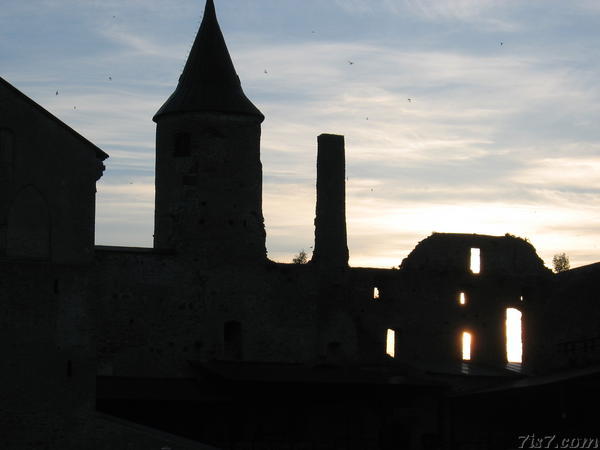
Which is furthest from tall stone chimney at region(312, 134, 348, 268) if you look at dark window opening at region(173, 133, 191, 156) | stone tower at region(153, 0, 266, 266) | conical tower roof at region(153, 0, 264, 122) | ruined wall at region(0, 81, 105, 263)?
ruined wall at region(0, 81, 105, 263)

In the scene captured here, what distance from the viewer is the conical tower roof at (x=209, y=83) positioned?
39.1 m

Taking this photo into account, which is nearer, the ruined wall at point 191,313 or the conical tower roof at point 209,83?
the ruined wall at point 191,313

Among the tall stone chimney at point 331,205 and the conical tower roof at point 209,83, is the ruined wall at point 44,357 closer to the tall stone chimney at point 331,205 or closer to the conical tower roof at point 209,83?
the conical tower roof at point 209,83

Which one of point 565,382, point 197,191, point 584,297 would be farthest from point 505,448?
point 197,191

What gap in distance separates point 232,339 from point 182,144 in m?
5.22

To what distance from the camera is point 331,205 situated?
4041 centimetres

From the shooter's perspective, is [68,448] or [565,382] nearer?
[68,448]

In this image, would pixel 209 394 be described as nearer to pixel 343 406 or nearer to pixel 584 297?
pixel 343 406

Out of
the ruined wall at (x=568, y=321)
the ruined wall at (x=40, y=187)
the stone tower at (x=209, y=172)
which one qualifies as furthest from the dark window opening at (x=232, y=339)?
the ruined wall at (x=568, y=321)

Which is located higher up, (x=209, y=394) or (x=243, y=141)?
(x=243, y=141)

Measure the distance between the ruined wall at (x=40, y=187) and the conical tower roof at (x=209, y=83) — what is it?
658cm

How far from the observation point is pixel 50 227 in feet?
106

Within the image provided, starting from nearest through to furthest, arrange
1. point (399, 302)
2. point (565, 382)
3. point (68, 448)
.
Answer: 1. point (68, 448)
2. point (565, 382)
3. point (399, 302)

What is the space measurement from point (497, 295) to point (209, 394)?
33.2ft
